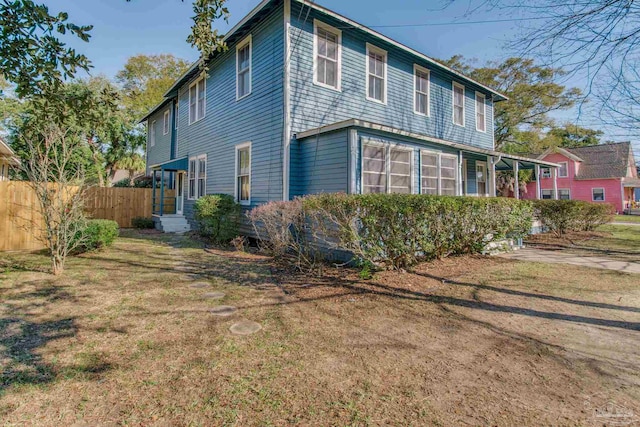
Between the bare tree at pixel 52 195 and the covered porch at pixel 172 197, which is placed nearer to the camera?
the bare tree at pixel 52 195

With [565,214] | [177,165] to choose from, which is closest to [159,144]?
[177,165]

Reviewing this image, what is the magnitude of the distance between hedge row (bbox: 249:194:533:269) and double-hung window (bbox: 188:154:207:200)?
22.8 ft

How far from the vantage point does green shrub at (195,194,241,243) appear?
9867mm

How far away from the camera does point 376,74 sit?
35.4 feet

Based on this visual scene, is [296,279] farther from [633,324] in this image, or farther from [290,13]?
[290,13]

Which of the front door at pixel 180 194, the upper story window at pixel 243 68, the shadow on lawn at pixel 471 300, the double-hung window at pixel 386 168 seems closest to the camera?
the shadow on lawn at pixel 471 300

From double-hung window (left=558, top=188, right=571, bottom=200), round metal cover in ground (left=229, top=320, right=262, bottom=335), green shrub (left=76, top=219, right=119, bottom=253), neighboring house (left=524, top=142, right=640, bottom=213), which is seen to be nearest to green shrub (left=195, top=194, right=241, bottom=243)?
green shrub (left=76, top=219, right=119, bottom=253)

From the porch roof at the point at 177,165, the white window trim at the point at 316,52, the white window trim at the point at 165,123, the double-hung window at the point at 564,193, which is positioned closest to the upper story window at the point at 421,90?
the white window trim at the point at 316,52

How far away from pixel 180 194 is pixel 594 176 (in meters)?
35.8

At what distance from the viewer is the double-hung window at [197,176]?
13.4 meters

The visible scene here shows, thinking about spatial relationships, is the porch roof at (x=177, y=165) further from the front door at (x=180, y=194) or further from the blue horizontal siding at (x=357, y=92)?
the blue horizontal siding at (x=357, y=92)

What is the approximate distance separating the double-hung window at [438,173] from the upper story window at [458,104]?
12.5 ft

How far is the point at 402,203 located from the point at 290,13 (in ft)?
21.1

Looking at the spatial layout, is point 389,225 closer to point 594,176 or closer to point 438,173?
point 438,173
